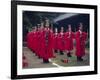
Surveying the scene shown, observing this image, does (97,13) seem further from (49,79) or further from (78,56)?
(49,79)

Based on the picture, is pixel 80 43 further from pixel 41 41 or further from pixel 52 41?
pixel 41 41

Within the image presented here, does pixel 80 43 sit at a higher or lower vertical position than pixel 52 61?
higher

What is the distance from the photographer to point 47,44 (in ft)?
6.51

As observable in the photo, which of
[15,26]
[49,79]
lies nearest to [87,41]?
[49,79]

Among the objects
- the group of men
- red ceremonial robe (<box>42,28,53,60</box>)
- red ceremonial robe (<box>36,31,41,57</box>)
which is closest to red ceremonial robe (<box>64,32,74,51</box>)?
the group of men

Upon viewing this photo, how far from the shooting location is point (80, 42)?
6.86ft

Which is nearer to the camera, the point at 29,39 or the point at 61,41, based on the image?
the point at 29,39

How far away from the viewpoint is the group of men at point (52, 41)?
1943 millimetres

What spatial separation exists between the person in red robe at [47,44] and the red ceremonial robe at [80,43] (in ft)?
0.95

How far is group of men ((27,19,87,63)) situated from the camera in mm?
1943

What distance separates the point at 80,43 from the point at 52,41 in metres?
0.30

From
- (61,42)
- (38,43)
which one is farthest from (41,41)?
(61,42)

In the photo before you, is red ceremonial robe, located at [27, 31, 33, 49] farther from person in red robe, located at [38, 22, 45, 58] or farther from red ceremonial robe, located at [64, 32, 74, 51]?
red ceremonial robe, located at [64, 32, 74, 51]

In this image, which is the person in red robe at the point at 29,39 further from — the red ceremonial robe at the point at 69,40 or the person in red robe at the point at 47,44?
the red ceremonial robe at the point at 69,40
